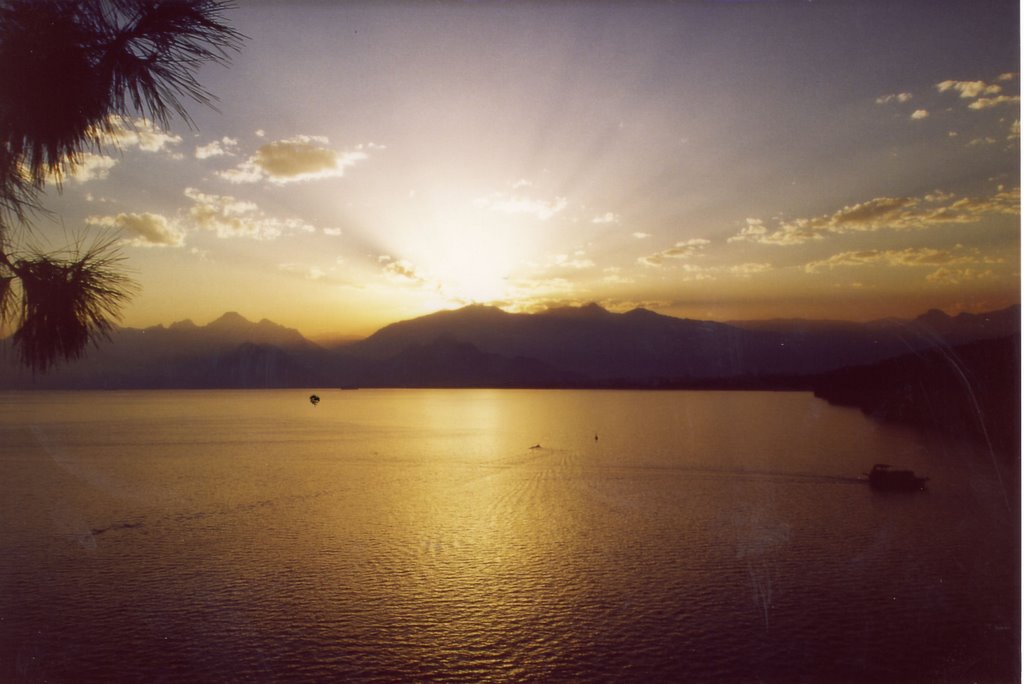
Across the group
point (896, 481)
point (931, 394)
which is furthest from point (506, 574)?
point (931, 394)

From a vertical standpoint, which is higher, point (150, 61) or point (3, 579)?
point (150, 61)

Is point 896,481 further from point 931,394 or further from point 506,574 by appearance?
point 931,394

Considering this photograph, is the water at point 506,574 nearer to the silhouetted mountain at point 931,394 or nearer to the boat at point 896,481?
the boat at point 896,481

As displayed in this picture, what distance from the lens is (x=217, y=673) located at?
16719mm

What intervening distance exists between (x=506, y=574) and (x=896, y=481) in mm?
31795

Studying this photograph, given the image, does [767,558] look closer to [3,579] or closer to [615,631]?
[615,631]

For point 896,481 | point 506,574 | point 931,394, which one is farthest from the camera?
point 931,394

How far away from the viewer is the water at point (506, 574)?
17.6 metres

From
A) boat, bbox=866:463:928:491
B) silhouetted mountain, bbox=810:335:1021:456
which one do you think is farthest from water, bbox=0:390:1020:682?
silhouetted mountain, bbox=810:335:1021:456

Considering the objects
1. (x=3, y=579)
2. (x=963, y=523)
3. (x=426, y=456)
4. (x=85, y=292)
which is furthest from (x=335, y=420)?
(x=85, y=292)

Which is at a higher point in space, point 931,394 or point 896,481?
point 931,394

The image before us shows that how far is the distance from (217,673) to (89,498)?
2909cm

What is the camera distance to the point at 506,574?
25.0m

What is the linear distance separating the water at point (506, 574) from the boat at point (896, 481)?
114cm
